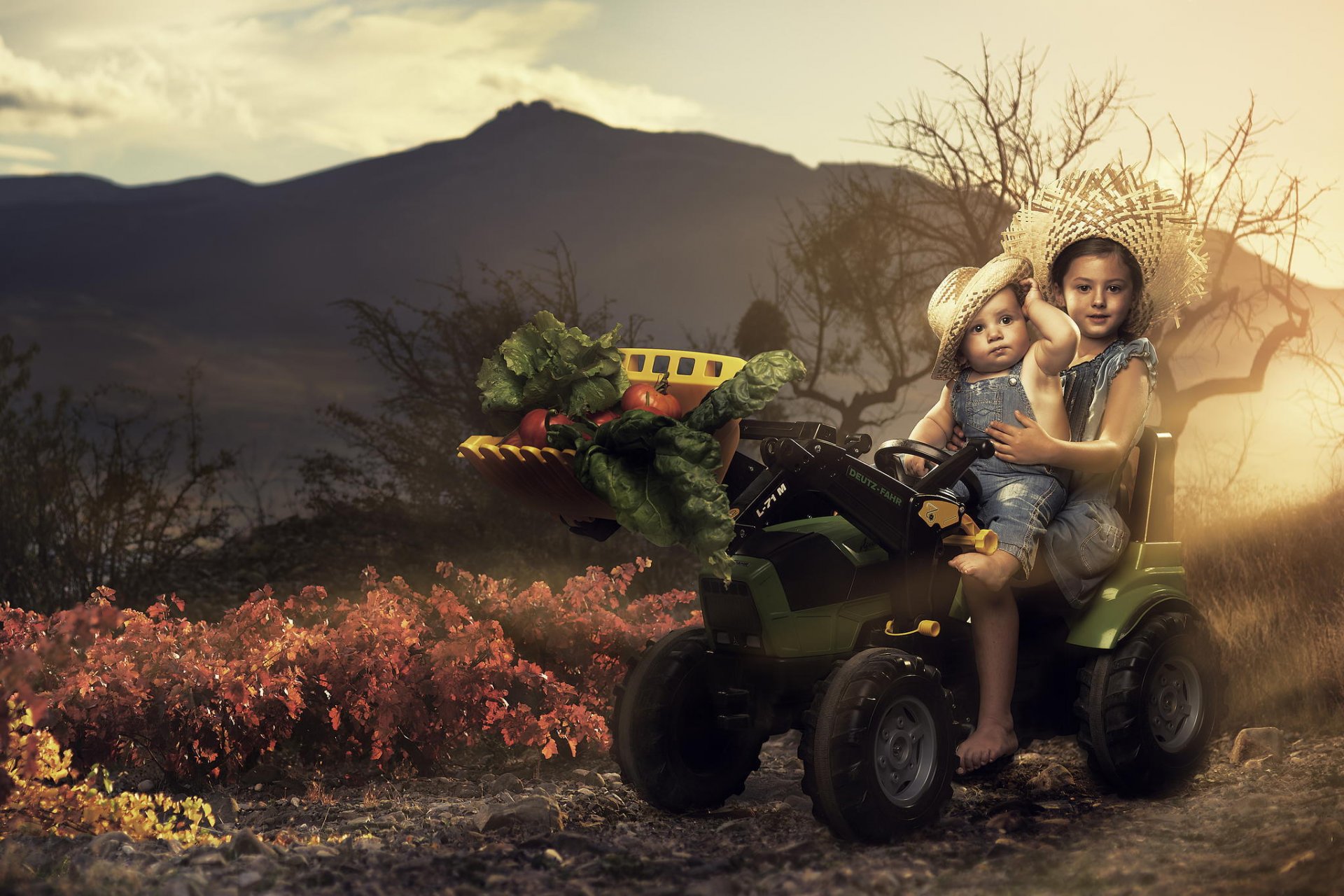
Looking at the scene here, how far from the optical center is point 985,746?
4.39 meters

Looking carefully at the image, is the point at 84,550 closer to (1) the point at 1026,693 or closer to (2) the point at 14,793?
(2) the point at 14,793

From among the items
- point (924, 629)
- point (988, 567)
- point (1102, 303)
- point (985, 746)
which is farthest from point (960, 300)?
point (985, 746)

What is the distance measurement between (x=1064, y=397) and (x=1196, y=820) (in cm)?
164

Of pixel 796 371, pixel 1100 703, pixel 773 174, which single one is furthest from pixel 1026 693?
pixel 773 174

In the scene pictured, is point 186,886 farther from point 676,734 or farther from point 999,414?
point 999,414

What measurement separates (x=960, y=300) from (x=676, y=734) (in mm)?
1919

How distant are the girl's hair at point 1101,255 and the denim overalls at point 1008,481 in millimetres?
555

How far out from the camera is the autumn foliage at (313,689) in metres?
5.24

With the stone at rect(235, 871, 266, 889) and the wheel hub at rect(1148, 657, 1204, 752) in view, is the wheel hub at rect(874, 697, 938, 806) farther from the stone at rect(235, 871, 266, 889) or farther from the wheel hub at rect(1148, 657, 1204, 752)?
the stone at rect(235, 871, 266, 889)

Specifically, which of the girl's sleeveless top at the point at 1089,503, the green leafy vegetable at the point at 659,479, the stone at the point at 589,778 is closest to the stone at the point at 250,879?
the green leafy vegetable at the point at 659,479

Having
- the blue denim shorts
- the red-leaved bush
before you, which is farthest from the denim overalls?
the red-leaved bush

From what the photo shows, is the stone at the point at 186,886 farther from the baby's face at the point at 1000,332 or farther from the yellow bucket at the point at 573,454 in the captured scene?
the baby's face at the point at 1000,332

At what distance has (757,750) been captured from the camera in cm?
461

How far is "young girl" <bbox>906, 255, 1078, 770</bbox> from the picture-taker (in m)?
4.38
